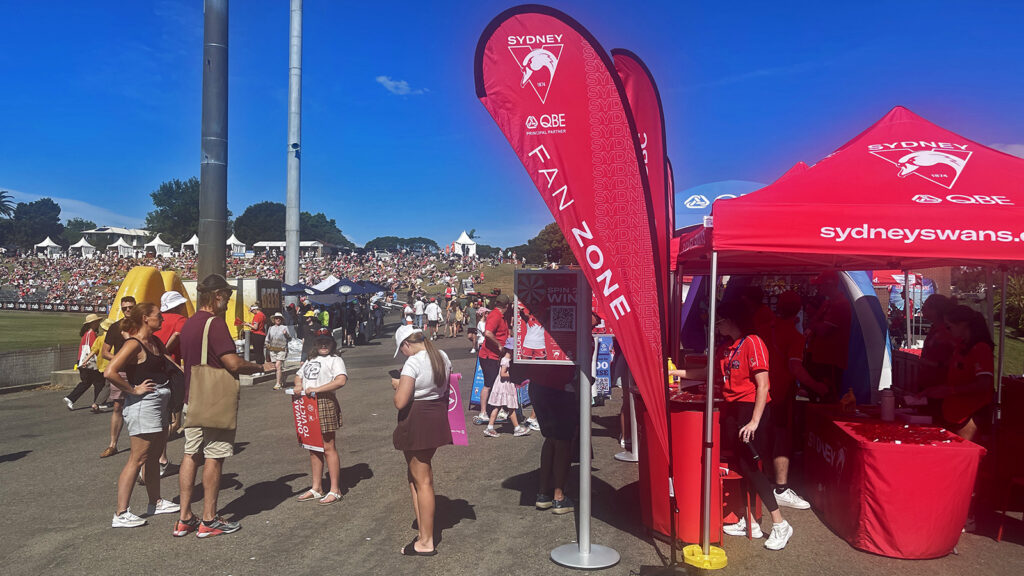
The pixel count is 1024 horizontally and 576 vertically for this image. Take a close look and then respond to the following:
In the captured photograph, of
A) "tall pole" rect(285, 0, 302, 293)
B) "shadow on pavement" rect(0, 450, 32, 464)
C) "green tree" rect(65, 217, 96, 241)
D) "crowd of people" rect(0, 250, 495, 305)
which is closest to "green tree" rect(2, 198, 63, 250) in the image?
"green tree" rect(65, 217, 96, 241)

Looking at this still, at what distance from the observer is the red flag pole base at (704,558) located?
171 inches

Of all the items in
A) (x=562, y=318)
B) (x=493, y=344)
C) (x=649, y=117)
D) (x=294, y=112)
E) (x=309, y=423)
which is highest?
(x=294, y=112)

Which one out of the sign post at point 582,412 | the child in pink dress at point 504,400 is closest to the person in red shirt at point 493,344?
the child in pink dress at point 504,400

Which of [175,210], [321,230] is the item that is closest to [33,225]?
[175,210]

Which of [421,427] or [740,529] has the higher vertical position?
[421,427]

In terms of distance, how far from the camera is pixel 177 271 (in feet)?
166

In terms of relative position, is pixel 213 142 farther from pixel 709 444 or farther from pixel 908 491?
pixel 908 491

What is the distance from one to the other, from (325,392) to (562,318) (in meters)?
2.33

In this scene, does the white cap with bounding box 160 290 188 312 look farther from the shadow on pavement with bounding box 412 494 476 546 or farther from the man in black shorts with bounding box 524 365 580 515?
the man in black shorts with bounding box 524 365 580 515

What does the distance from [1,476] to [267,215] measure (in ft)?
483

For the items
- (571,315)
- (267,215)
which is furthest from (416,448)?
(267,215)

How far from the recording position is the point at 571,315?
484 centimetres

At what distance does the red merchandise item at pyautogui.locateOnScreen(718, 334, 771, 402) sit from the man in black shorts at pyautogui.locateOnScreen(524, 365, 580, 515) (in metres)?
1.27

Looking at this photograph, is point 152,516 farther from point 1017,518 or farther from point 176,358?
point 1017,518
